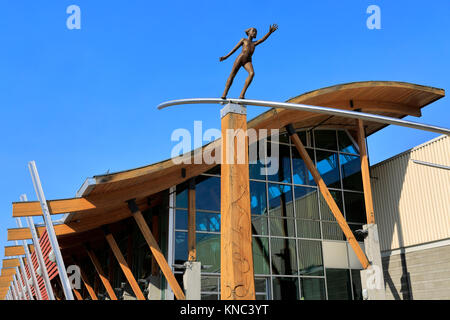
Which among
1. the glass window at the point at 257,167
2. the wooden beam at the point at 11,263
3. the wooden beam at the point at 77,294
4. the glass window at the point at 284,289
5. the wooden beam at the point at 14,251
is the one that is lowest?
the glass window at the point at 284,289

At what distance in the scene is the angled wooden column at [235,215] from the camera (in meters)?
6.55

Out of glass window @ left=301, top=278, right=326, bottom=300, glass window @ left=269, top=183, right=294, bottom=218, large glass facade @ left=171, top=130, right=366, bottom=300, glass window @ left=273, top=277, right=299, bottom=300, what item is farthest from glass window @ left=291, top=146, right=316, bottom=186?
glass window @ left=273, top=277, right=299, bottom=300

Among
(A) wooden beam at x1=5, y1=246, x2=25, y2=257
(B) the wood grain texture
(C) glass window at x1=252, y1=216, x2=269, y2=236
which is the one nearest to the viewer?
(B) the wood grain texture

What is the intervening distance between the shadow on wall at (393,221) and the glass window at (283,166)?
5042 millimetres

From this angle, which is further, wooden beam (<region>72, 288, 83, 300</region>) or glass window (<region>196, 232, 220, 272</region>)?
wooden beam (<region>72, 288, 83, 300</region>)

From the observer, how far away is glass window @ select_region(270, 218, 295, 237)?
20.4m

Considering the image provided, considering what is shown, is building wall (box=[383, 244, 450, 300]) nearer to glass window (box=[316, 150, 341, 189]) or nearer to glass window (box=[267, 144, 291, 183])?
glass window (box=[316, 150, 341, 189])

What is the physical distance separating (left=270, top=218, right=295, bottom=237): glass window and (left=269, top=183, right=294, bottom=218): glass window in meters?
0.27

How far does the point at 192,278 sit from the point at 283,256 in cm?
459

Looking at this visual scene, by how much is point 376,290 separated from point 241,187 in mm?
12818

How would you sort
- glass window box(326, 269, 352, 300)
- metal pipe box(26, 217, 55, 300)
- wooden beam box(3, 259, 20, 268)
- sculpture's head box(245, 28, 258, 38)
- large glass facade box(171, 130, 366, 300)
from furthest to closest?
wooden beam box(3, 259, 20, 268) < glass window box(326, 269, 352, 300) < large glass facade box(171, 130, 366, 300) < metal pipe box(26, 217, 55, 300) < sculpture's head box(245, 28, 258, 38)


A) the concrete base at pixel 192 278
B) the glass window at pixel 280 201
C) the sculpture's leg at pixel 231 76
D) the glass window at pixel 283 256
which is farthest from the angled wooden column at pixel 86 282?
the sculpture's leg at pixel 231 76

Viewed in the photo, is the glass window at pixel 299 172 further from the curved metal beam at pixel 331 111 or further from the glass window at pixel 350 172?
the curved metal beam at pixel 331 111

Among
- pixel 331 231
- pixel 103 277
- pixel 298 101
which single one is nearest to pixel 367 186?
pixel 331 231
